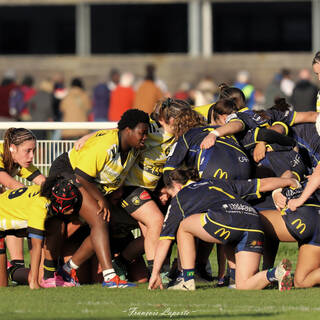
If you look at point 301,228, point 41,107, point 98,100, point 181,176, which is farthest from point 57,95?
point 301,228

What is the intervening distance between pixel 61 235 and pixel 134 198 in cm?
75

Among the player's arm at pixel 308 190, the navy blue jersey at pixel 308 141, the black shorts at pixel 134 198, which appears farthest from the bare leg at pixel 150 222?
the navy blue jersey at pixel 308 141

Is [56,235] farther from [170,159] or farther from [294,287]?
[294,287]

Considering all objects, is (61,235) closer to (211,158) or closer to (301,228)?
(211,158)

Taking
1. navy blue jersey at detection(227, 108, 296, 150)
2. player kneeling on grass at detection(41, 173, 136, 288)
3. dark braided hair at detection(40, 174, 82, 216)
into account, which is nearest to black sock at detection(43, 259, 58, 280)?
player kneeling on grass at detection(41, 173, 136, 288)

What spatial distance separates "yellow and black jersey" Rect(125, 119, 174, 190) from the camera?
9.97 metres

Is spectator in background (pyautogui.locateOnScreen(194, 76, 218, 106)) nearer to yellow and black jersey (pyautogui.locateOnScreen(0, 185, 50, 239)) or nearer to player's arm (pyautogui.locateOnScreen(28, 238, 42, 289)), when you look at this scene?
yellow and black jersey (pyautogui.locateOnScreen(0, 185, 50, 239))

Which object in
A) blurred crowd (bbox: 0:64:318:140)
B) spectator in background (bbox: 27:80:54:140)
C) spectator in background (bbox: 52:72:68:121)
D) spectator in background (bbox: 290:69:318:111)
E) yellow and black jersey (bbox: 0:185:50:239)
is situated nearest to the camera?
yellow and black jersey (bbox: 0:185:50:239)

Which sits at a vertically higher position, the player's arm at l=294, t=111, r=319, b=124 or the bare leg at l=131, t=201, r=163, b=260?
the player's arm at l=294, t=111, r=319, b=124

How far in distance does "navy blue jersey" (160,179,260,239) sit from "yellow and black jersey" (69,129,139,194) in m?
0.64

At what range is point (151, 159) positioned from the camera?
9.99 m

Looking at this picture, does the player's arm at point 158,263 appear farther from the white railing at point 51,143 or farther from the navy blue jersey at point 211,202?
the white railing at point 51,143

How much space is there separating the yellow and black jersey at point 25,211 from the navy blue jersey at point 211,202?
1.05 meters

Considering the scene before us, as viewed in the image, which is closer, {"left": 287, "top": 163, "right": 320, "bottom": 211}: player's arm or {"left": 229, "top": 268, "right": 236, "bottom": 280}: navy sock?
{"left": 287, "top": 163, "right": 320, "bottom": 211}: player's arm
